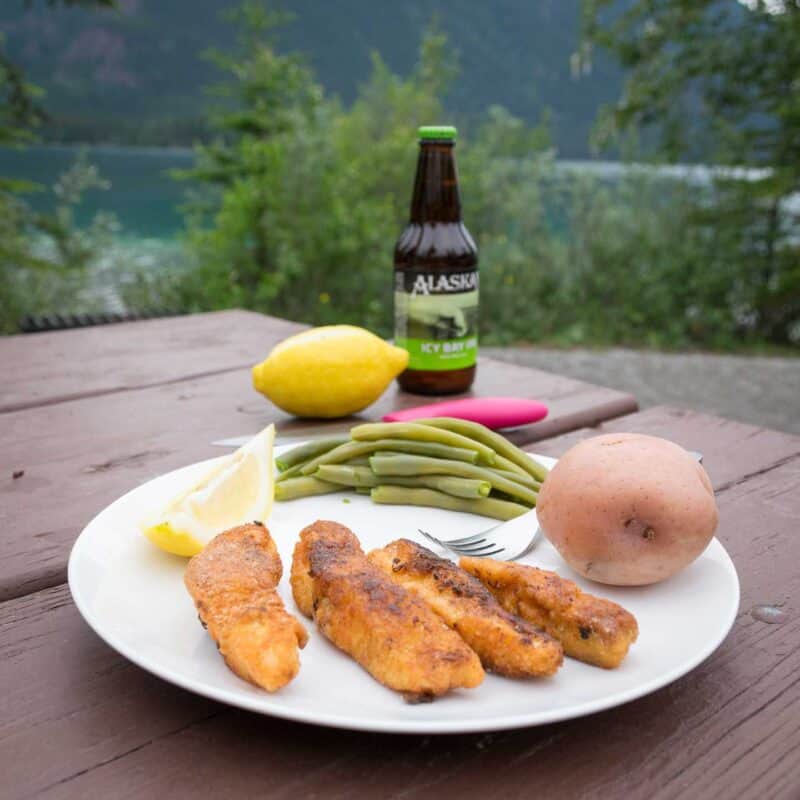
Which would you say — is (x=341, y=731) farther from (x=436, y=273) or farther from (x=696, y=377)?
(x=696, y=377)

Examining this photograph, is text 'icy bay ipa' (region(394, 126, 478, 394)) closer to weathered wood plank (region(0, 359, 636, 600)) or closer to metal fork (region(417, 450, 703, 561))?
weathered wood plank (region(0, 359, 636, 600))

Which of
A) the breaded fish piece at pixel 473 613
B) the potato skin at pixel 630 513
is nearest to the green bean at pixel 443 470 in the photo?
the potato skin at pixel 630 513

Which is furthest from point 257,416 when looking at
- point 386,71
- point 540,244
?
point 386,71

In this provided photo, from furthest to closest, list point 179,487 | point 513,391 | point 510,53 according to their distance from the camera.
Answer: point 510,53
point 513,391
point 179,487

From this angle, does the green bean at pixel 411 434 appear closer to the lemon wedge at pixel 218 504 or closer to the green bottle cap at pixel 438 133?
the lemon wedge at pixel 218 504

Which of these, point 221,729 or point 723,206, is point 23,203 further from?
point 221,729

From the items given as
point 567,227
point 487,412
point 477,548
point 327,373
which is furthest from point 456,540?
point 567,227

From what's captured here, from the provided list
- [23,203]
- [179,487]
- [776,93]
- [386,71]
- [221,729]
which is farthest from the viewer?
[386,71]
